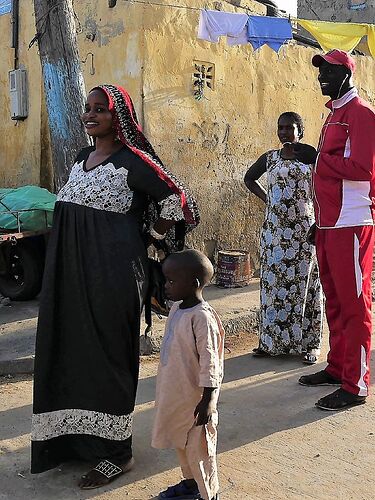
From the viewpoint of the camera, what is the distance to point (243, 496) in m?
2.83

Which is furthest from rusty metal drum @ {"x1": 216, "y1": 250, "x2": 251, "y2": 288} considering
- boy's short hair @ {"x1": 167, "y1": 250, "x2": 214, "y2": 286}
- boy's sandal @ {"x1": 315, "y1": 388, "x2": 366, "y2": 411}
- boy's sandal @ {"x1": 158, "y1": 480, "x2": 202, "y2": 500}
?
boy's short hair @ {"x1": 167, "y1": 250, "x2": 214, "y2": 286}

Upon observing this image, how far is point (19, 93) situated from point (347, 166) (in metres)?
5.32

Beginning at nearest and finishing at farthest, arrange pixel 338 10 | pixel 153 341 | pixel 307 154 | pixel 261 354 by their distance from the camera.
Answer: pixel 307 154
pixel 261 354
pixel 153 341
pixel 338 10

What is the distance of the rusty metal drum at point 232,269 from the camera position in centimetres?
687

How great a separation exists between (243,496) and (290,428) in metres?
0.83

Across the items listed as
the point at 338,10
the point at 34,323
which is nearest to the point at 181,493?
the point at 34,323

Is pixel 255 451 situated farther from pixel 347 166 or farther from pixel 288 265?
pixel 288 265

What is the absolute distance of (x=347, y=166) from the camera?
3.59m

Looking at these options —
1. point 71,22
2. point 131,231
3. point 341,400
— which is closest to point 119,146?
point 131,231

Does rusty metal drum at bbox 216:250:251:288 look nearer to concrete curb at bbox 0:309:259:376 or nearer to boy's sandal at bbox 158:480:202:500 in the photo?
concrete curb at bbox 0:309:259:376

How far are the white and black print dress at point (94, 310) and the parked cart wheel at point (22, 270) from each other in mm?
3183

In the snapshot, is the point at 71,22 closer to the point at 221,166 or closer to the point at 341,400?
the point at 221,166

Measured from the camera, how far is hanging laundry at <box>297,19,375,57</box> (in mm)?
7297

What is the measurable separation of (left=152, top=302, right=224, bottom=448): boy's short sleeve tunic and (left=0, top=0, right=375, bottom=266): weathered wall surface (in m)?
4.22
